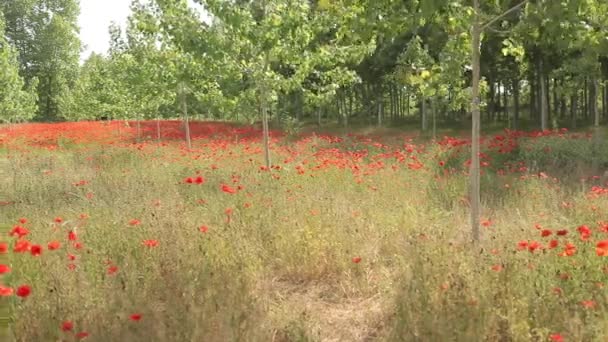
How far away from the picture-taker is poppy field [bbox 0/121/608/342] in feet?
9.77

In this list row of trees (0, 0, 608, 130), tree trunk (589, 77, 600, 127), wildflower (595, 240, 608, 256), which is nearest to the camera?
wildflower (595, 240, 608, 256)

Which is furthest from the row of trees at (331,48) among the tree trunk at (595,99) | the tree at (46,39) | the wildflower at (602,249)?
the tree at (46,39)

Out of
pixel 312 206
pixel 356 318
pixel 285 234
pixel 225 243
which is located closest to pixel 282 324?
pixel 356 318

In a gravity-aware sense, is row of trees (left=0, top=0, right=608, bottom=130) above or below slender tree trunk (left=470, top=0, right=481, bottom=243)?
above

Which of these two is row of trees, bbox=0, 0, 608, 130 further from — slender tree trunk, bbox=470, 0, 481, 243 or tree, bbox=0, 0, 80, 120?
tree, bbox=0, 0, 80, 120

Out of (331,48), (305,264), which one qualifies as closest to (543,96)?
(331,48)

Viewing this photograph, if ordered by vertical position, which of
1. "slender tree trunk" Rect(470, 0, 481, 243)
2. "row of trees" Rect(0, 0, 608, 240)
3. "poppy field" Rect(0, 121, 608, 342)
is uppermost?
"row of trees" Rect(0, 0, 608, 240)

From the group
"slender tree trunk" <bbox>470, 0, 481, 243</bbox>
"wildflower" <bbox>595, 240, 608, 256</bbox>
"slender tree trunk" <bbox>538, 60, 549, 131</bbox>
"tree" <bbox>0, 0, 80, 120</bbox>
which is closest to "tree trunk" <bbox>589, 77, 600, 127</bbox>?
"slender tree trunk" <bbox>538, 60, 549, 131</bbox>

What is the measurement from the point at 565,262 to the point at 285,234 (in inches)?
100

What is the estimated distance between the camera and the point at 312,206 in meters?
5.99

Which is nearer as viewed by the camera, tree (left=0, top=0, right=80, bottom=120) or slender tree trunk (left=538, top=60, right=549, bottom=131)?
slender tree trunk (left=538, top=60, right=549, bottom=131)

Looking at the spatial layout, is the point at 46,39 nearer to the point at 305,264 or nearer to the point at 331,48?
the point at 331,48

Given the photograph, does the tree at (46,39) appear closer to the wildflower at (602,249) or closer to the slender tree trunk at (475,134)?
the slender tree trunk at (475,134)

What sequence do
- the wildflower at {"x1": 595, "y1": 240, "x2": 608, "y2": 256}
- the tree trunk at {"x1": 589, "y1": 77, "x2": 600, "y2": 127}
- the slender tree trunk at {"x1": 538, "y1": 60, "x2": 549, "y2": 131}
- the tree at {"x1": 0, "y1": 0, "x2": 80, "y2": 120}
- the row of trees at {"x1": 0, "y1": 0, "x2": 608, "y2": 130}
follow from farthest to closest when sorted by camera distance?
the tree at {"x1": 0, "y1": 0, "x2": 80, "y2": 120} → the slender tree trunk at {"x1": 538, "y1": 60, "x2": 549, "y2": 131} → the tree trunk at {"x1": 589, "y1": 77, "x2": 600, "y2": 127} → the row of trees at {"x1": 0, "y1": 0, "x2": 608, "y2": 130} → the wildflower at {"x1": 595, "y1": 240, "x2": 608, "y2": 256}
